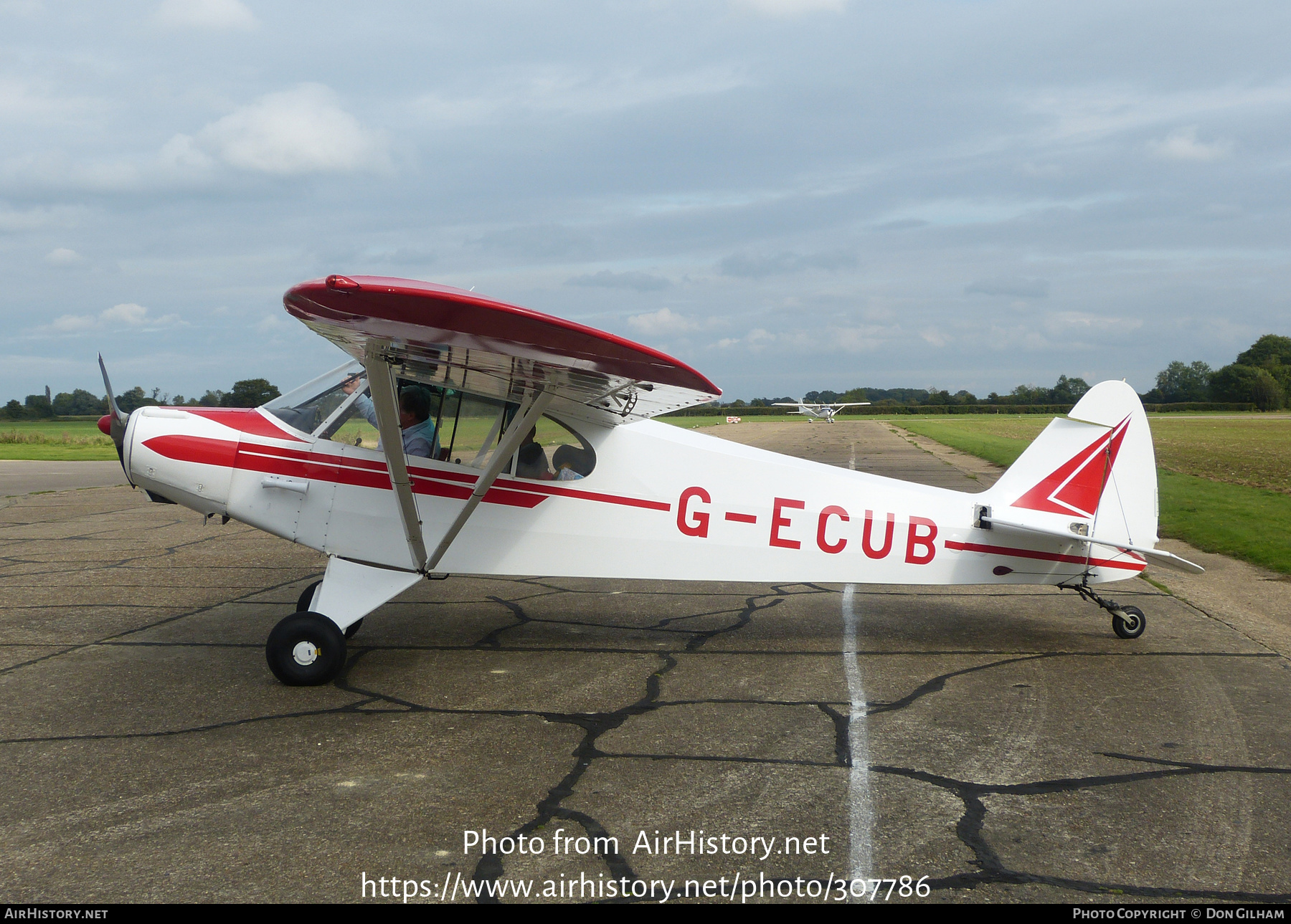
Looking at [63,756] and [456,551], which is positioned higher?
[456,551]

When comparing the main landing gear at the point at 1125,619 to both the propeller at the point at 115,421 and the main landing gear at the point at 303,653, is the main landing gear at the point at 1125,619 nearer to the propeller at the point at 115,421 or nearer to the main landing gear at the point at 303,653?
the main landing gear at the point at 303,653

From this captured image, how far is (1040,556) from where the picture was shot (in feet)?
22.5

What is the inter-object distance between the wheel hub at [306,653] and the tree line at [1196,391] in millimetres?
97995

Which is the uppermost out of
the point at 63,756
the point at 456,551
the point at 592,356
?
the point at 592,356

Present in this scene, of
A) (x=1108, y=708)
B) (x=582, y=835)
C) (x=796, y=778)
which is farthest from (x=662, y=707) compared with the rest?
(x=1108, y=708)

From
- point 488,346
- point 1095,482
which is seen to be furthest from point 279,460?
point 1095,482

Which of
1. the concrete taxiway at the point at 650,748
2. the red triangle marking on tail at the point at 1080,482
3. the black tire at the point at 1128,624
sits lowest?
the concrete taxiway at the point at 650,748

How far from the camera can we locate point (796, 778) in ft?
14.3

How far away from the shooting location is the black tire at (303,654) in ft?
18.8

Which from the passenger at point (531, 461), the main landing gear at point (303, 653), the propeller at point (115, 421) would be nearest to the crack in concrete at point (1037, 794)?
the passenger at point (531, 461)

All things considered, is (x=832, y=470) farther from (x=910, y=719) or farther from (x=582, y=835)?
(x=582, y=835)

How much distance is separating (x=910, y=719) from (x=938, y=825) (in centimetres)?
143

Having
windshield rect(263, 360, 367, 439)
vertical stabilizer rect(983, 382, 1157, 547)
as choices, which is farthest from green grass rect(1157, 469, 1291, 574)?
windshield rect(263, 360, 367, 439)
